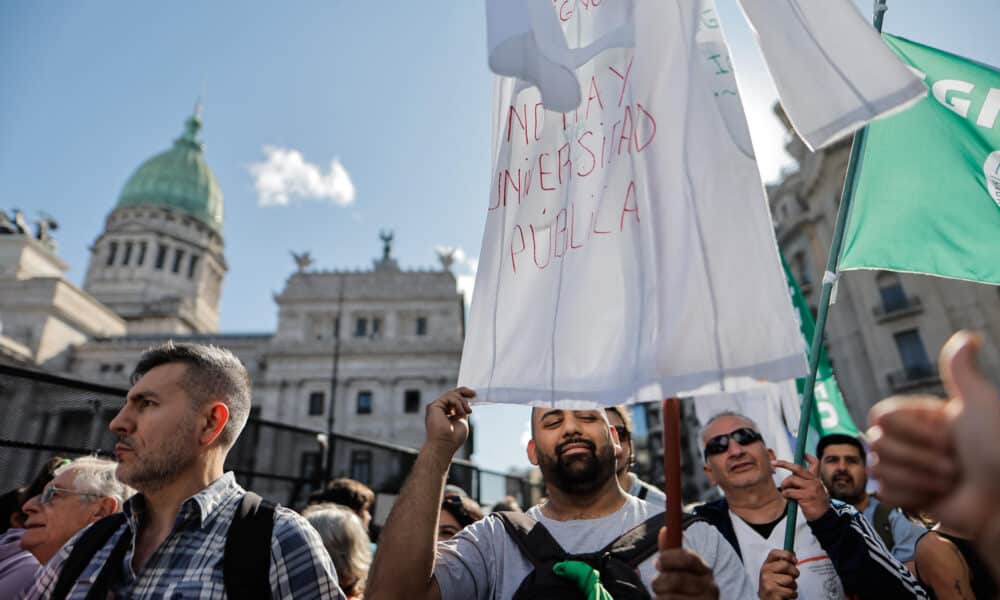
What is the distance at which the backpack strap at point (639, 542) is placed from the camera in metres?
1.91

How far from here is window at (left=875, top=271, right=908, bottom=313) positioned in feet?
77.8

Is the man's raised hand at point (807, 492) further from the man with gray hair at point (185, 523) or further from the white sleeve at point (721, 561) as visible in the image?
the man with gray hair at point (185, 523)

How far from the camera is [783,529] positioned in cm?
264

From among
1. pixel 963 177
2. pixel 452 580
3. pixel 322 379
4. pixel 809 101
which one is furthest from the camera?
pixel 322 379

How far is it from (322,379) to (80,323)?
61.2 feet

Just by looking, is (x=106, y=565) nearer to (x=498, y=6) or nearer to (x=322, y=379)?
(x=498, y=6)

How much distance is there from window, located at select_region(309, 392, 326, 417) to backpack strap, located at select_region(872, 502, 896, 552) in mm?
35174

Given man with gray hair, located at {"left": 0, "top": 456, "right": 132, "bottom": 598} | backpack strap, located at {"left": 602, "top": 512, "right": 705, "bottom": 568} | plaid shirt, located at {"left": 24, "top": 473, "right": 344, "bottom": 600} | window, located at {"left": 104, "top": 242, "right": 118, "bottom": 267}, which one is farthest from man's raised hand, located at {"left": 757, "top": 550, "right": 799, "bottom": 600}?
window, located at {"left": 104, "top": 242, "right": 118, "bottom": 267}

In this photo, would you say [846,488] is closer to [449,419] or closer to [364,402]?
[449,419]

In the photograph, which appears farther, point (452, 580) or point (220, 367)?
point (220, 367)

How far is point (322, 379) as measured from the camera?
1439 inches

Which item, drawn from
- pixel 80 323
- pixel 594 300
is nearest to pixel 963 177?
pixel 594 300

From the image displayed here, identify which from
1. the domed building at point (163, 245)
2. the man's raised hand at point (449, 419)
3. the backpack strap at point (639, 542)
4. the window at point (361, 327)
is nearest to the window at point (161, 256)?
the domed building at point (163, 245)

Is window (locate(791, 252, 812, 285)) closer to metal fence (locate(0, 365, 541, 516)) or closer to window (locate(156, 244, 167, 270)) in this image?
metal fence (locate(0, 365, 541, 516))
